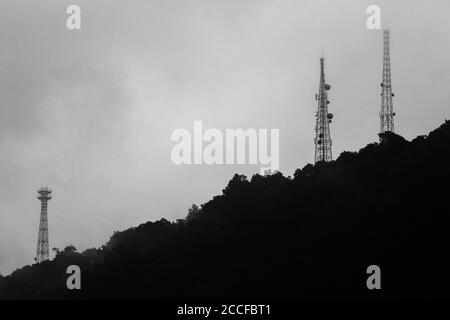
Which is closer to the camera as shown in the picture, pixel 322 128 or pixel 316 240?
pixel 316 240

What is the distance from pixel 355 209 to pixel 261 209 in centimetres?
1062

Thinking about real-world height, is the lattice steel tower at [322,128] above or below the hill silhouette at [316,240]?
above

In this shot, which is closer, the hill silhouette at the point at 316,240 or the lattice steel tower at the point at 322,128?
the hill silhouette at the point at 316,240

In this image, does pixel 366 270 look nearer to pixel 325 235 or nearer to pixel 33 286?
pixel 325 235

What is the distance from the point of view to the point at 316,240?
91.9 metres

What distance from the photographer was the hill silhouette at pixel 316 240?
284 feet

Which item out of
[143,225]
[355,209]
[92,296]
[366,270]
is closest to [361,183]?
[355,209]

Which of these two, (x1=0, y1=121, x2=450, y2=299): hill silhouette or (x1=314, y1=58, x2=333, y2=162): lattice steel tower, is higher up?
(x1=314, y1=58, x2=333, y2=162): lattice steel tower

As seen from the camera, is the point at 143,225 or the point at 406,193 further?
the point at 143,225

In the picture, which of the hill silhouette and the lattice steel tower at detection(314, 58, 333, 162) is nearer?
the hill silhouette

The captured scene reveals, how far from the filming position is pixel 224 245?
98250mm

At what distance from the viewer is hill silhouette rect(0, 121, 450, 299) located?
86.4 m
